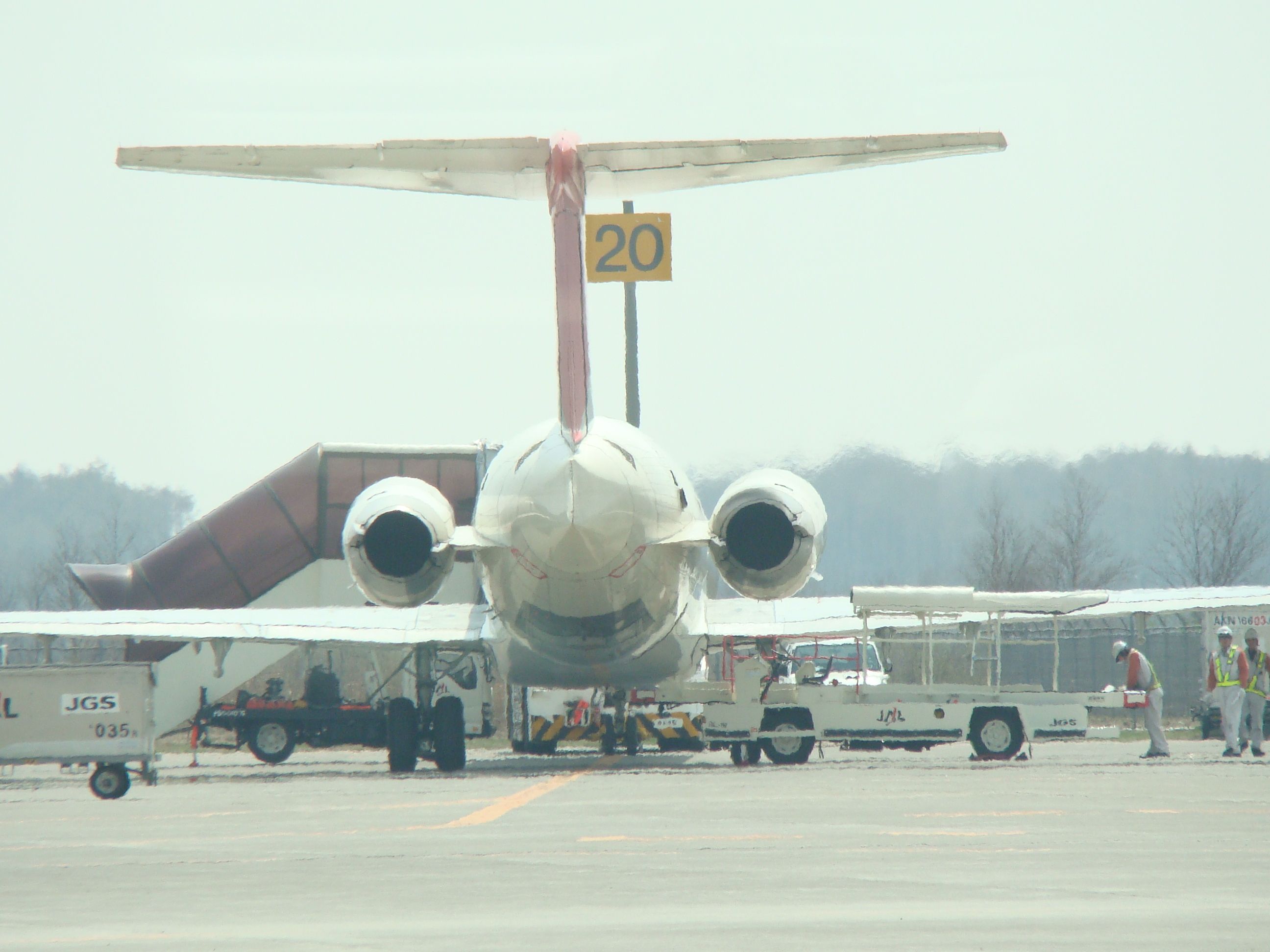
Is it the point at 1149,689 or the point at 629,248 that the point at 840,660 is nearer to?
the point at 1149,689

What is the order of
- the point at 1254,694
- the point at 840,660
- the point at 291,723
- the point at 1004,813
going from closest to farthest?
the point at 1004,813
the point at 1254,694
the point at 291,723
the point at 840,660

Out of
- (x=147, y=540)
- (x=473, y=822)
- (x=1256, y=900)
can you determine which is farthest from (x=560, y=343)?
(x=147, y=540)

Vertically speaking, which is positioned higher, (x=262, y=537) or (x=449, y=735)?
(x=262, y=537)

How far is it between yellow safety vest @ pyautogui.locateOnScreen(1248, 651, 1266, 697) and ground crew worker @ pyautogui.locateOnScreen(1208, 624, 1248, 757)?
0.58 ft

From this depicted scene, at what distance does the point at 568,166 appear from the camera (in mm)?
17250

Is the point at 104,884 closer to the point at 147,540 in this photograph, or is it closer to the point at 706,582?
the point at 706,582

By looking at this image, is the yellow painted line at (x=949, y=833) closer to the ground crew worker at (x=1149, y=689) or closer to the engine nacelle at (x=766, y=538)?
the engine nacelle at (x=766, y=538)

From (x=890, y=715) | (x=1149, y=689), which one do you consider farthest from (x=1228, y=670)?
(x=890, y=715)

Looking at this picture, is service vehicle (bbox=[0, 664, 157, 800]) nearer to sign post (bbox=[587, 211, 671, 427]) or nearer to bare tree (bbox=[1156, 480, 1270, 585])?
sign post (bbox=[587, 211, 671, 427])

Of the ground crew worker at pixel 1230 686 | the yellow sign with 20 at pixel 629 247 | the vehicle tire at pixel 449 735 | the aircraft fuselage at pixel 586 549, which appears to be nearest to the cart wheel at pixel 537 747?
the vehicle tire at pixel 449 735

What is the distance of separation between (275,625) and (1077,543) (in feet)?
107

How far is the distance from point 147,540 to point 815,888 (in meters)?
77.9

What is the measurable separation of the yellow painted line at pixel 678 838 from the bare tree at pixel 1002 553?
3946 cm

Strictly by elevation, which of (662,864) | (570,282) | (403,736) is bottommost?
(403,736)
